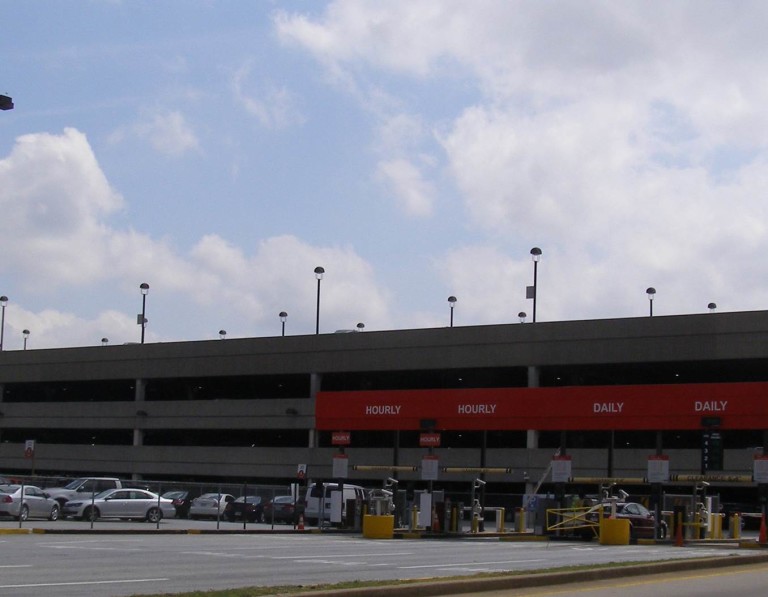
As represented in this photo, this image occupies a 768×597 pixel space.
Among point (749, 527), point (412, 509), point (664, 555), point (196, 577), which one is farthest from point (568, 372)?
point (196, 577)

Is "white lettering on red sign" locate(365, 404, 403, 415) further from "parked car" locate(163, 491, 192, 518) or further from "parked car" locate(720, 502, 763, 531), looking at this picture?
"parked car" locate(720, 502, 763, 531)

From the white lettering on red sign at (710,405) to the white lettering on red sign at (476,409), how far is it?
1187cm

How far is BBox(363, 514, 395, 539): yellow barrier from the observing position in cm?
3809

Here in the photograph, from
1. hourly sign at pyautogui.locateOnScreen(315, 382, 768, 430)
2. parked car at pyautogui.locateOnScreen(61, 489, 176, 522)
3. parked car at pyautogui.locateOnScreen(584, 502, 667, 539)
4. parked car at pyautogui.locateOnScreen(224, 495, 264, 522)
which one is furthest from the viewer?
parked car at pyautogui.locateOnScreen(224, 495, 264, 522)

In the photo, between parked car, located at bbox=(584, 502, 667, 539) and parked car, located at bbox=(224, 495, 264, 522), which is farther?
parked car, located at bbox=(224, 495, 264, 522)

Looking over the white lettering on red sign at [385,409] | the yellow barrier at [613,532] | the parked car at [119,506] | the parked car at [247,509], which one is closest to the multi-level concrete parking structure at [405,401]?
the white lettering on red sign at [385,409]

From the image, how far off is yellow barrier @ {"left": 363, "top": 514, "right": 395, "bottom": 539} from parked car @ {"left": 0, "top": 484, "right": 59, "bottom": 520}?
1111 cm

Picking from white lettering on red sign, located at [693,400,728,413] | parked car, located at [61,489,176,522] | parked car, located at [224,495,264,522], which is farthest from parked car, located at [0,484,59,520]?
white lettering on red sign, located at [693,400,728,413]

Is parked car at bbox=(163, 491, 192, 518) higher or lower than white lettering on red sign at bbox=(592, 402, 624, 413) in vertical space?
lower

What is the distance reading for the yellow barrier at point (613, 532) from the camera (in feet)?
114

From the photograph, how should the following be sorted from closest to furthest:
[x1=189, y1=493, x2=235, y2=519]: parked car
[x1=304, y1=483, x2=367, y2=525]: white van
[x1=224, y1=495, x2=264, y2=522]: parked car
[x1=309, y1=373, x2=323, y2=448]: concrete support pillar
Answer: [x1=304, y1=483, x2=367, y2=525]: white van
[x1=189, y1=493, x2=235, y2=519]: parked car
[x1=224, y1=495, x2=264, y2=522]: parked car
[x1=309, y1=373, x2=323, y2=448]: concrete support pillar

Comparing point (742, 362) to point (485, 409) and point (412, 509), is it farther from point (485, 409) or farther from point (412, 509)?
point (412, 509)

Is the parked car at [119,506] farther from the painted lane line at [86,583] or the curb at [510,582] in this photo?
the painted lane line at [86,583]

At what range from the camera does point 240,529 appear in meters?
41.5
